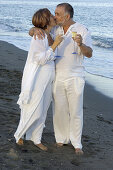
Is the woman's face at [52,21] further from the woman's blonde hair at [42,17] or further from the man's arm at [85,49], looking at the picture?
the man's arm at [85,49]

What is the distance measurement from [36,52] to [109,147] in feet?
5.60

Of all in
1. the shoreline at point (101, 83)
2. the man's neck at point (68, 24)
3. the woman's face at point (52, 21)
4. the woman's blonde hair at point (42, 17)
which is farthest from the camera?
the shoreline at point (101, 83)

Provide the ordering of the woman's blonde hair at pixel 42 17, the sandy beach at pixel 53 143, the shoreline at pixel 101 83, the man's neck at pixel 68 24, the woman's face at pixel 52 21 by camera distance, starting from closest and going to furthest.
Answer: the sandy beach at pixel 53 143, the woman's blonde hair at pixel 42 17, the woman's face at pixel 52 21, the man's neck at pixel 68 24, the shoreline at pixel 101 83

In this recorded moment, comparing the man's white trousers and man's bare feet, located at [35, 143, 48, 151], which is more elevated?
the man's white trousers

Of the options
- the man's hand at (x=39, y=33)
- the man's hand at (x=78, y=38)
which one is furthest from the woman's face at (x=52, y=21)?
the man's hand at (x=78, y=38)

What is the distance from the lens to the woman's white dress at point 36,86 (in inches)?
187

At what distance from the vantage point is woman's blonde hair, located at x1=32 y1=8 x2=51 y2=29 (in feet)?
15.3

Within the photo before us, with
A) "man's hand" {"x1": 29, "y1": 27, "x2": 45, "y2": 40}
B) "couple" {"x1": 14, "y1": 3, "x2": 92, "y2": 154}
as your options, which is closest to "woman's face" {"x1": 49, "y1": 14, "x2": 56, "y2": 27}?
"couple" {"x1": 14, "y1": 3, "x2": 92, "y2": 154}

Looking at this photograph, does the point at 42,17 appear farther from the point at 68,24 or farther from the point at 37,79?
the point at 37,79

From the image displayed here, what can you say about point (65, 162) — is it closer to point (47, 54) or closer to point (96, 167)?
point (96, 167)

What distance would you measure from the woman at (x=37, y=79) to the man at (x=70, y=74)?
152 mm

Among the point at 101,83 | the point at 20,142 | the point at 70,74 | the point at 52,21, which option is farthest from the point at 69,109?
the point at 101,83

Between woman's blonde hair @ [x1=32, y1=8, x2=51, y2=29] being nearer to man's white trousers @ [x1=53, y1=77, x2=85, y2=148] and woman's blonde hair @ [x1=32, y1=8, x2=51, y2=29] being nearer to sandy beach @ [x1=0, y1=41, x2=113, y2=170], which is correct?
man's white trousers @ [x1=53, y1=77, x2=85, y2=148]

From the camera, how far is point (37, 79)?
15.9ft
